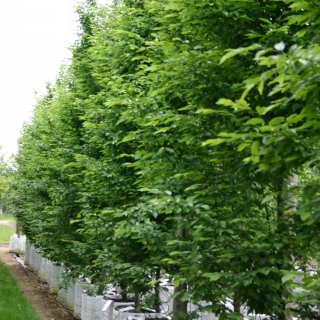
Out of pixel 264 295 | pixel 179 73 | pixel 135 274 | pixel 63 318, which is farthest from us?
pixel 63 318

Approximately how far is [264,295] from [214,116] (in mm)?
1504

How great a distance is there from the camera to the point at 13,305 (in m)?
12.7

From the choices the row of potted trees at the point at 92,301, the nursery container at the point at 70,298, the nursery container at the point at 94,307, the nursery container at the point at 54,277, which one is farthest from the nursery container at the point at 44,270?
the nursery container at the point at 94,307

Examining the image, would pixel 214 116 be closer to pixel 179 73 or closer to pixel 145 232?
pixel 179 73

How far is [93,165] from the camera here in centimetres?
781

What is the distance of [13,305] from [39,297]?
3481 mm

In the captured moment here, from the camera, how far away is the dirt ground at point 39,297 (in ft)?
43.4

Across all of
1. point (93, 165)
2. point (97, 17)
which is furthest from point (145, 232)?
point (97, 17)

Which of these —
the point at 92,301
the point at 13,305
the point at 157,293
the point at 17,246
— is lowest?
the point at 13,305

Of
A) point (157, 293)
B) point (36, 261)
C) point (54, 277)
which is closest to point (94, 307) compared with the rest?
point (157, 293)

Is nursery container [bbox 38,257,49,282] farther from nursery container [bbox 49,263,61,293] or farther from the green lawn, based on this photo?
the green lawn

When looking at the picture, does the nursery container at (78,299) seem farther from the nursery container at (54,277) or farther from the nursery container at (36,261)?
the nursery container at (36,261)

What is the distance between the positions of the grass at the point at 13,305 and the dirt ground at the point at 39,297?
0.45 metres

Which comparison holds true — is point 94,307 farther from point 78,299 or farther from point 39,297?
point 39,297
